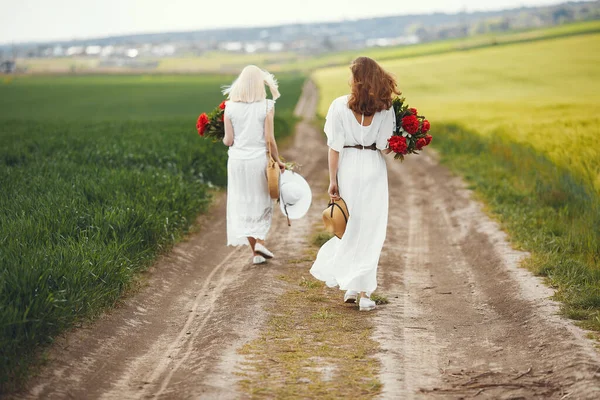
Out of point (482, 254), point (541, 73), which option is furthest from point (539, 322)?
point (541, 73)

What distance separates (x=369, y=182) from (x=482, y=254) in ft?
10.3

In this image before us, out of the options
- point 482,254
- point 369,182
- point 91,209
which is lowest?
point 482,254

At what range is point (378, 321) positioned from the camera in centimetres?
741

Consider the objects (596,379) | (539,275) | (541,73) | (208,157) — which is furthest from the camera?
(541,73)

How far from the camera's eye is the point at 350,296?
26.5 feet

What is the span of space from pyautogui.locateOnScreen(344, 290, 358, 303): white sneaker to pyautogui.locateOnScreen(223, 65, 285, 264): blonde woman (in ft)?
6.76

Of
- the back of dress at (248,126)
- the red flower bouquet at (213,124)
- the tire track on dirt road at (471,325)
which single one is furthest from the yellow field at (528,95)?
the red flower bouquet at (213,124)

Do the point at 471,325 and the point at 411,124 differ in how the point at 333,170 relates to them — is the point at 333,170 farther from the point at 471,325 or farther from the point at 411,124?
the point at 471,325

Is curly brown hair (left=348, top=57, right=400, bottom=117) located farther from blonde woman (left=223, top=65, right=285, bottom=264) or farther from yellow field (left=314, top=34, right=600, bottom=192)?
yellow field (left=314, top=34, right=600, bottom=192)

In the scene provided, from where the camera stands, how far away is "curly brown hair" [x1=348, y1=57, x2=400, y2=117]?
24.4ft

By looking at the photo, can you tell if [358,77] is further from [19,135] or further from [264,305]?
[19,135]

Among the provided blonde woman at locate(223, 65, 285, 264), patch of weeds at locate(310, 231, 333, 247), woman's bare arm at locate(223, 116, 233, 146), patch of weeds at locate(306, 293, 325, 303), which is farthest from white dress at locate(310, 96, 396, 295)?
patch of weeds at locate(310, 231, 333, 247)

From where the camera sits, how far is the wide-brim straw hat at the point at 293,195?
9867 mm

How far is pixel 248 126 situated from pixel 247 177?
669mm
